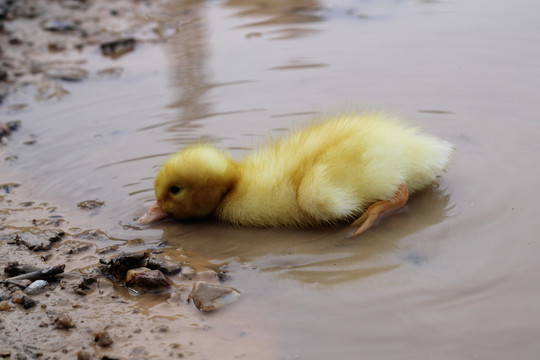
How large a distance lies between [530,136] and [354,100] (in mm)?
1290

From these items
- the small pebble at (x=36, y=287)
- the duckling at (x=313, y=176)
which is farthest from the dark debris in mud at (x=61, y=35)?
the small pebble at (x=36, y=287)

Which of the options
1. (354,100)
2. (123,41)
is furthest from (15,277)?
(123,41)

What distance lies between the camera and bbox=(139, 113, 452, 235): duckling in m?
3.14

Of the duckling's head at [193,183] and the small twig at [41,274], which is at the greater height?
the duckling's head at [193,183]

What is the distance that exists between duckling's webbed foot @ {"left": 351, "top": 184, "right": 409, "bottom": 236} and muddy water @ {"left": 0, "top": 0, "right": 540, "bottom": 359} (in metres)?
0.05

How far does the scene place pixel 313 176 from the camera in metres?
3.15

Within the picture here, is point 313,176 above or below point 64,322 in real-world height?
above

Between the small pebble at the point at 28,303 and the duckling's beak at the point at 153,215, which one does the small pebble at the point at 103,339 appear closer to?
the small pebble at the point at 28,303

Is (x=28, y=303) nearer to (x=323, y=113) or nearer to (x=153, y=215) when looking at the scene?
(x=153, y=215)

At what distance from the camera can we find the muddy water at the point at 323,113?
8.06 ft

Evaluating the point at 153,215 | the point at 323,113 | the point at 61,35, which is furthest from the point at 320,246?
the point at 61,35

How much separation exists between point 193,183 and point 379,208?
99 cm

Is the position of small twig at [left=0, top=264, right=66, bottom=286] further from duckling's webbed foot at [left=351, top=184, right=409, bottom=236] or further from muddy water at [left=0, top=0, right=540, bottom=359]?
duckling's webbed foot at [left=351, top=184, right=409, bottom=236]

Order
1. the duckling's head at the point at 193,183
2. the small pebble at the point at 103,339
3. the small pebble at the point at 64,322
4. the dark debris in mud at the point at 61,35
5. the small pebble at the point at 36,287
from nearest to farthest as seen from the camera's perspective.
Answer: the small pebble at the point at 103,339 → the small pebble at the point at 64,322 → the small pebble at the point at 36,287 → the duckling's head at the point at 193,183 → the dark debris in mud at the point at 61,35
